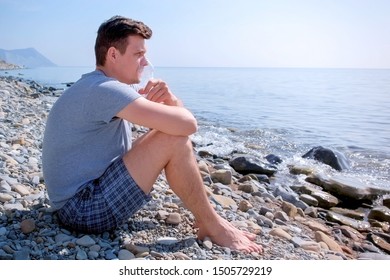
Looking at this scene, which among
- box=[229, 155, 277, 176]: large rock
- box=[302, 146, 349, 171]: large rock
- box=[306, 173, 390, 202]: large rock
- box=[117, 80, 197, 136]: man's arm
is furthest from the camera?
box=[302, 146, 349, 171]: large rock

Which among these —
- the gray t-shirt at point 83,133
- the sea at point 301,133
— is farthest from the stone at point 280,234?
the sea at point 301,133

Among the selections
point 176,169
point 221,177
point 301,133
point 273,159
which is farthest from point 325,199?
point 301,133

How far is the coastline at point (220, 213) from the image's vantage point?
2799mm

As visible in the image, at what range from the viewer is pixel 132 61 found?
9.55ft

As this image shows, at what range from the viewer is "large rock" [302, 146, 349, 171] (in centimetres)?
815

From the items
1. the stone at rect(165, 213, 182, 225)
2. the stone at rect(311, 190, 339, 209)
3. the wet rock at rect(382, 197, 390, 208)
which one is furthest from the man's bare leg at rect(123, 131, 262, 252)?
the wet rock at rect(382, 197, 390, 208)

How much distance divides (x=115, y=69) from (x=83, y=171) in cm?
74

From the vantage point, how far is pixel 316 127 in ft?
42.8

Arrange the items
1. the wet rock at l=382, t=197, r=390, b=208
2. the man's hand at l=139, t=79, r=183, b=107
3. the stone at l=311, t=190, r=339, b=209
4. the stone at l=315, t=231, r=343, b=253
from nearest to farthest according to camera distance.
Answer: the man's hand at l=139, t=79, r=183, b=107, the stone at l=315, t=231, r=343, b=253, the stone at l=311, t=190, r=339, b=209, the wet rock at l=382, t=197, r=390, b=208

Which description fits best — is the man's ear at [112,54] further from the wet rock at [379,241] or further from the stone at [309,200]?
the stone at [309,200]


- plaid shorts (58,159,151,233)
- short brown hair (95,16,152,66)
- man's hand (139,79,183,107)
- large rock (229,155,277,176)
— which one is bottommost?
large rock (229,155,277,176)

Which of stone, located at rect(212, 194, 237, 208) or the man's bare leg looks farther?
stone, located at rect(212, 194, 237, 208)

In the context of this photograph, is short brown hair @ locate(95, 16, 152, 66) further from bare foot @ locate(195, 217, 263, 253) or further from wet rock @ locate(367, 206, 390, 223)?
wet rock @ locate(367, 206, 390, 223)
